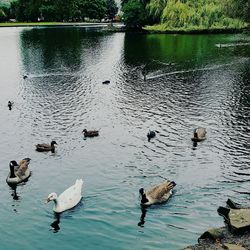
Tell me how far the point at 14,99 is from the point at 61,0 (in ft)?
429

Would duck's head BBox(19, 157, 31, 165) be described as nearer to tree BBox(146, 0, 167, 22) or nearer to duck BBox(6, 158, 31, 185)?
duck BBox(6, 158, 31, 185)

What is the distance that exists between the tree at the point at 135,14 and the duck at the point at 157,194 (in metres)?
120

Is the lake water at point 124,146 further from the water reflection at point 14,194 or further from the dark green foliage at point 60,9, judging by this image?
the dark green foliage at point 60,9

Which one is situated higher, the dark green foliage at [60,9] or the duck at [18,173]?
the dark green foliage at [60,9]

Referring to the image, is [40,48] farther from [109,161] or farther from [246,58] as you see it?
[109,161]

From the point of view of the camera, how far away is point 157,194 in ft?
85.1

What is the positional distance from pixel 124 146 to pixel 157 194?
33.9 ft

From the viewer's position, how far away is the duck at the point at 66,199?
25.1 meters

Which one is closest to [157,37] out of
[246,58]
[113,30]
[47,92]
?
[113,30]

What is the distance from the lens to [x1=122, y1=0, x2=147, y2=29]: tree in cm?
13988

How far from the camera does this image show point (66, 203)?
83.3ft

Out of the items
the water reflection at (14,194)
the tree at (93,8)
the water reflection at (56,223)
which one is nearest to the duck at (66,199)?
the water reflection at (56,223)

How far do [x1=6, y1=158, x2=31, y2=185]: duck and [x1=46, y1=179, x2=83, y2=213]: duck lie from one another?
4.88 meters

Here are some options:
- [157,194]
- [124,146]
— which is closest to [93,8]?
[124,146]
